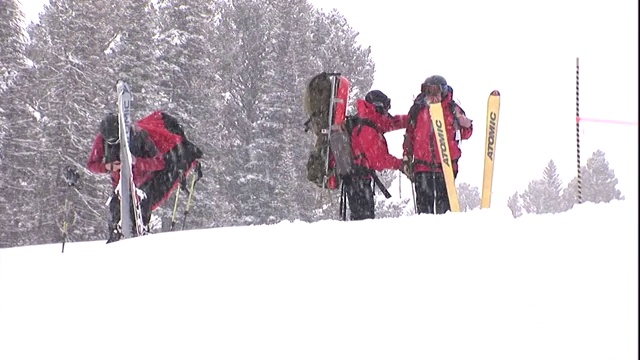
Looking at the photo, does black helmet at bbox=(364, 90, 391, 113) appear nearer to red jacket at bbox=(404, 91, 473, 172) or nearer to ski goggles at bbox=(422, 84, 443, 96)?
red jacket at bbox=(404, 91, 473, 172)

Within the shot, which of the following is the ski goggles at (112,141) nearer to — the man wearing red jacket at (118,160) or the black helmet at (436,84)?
the man wearing red jacket at (118,160)

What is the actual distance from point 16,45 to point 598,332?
26.6 m

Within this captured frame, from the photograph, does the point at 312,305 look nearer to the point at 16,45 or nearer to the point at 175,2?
the point at 16,45

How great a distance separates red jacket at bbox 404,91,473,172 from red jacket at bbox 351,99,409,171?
0.42 meters

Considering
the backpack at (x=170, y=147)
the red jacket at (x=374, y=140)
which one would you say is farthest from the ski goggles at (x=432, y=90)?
the backpack at (x=170, y=147)

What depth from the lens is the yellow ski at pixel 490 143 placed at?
6.97 m

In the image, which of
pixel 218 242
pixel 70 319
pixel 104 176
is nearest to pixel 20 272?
pixel 70 319

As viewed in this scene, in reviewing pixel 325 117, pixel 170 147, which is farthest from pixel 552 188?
pixel 325 117

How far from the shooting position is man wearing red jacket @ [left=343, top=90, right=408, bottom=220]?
A: 26.8 feet

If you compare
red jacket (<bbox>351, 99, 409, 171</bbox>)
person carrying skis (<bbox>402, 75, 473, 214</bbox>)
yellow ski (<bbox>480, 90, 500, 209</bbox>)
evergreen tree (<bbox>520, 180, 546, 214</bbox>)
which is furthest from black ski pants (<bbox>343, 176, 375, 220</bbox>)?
evergreen tree (<bbox>520, 180, 546, 214</bbox>)

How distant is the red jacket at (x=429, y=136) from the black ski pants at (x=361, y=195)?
0.82m

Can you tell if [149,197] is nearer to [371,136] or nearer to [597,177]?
[371,136]

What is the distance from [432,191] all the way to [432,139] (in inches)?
22.9

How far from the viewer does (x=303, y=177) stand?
3166 cm
